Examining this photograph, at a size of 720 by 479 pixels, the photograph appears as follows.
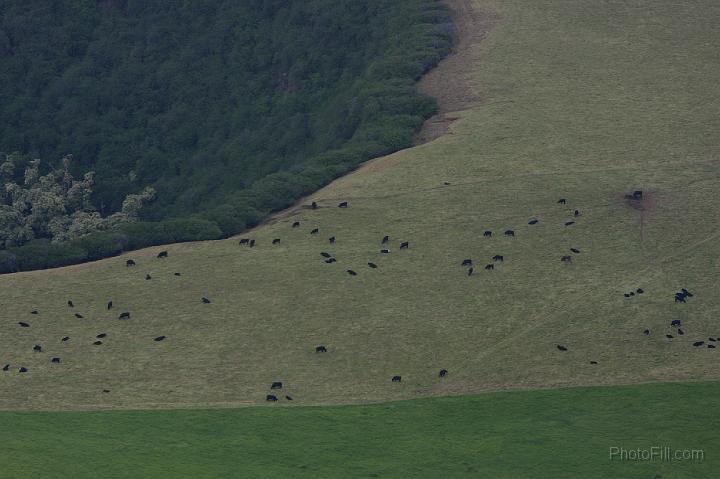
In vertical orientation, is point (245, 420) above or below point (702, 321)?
above

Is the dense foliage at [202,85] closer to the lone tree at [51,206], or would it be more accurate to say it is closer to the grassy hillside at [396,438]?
the lone tree at [51,206]

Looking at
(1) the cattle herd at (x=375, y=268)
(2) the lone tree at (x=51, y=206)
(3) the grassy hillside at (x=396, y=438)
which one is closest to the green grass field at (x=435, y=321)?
(3) the grassy hillside at (x=396, y=438)

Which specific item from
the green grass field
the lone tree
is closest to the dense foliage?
the lone tree

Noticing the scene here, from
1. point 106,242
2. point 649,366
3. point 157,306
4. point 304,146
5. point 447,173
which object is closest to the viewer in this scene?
point 649,366

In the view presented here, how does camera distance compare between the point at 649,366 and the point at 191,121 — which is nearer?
the point at 649,366

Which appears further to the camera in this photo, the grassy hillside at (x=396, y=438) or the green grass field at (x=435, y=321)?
the green grass field at (x=435, y=321)

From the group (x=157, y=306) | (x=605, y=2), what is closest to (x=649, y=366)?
(x=157, y=306)

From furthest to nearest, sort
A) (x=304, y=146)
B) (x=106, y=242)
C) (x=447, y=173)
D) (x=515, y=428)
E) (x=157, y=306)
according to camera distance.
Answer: (x=304, y=146), (x=447, y=173), (x=106, y=242), (x=157, y=306), (x=515, y=428)

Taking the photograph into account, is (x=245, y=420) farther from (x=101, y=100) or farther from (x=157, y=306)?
(x=101, y=100)
